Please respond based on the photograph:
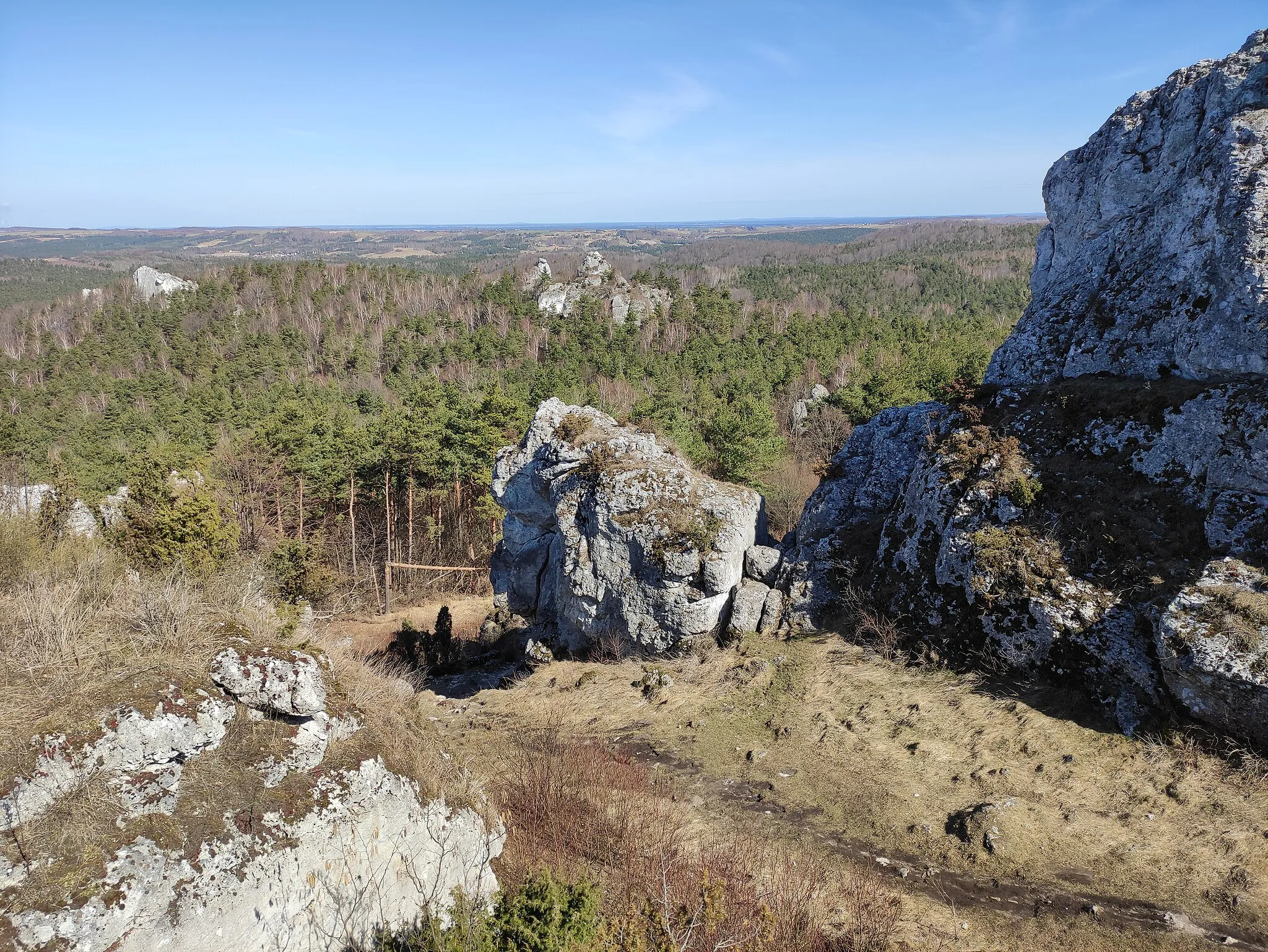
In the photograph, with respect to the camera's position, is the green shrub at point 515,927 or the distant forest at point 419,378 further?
the distant forest at point 419,378

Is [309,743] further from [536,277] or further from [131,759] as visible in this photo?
[536,277]

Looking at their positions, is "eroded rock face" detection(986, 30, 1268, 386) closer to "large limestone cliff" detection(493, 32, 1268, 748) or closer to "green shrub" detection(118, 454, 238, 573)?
"large limestone cliff" detection(493, 32, 1268, 748)

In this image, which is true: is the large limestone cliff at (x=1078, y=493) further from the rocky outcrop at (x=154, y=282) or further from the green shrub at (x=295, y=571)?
the rocky outcrop at (x=154, y=282)

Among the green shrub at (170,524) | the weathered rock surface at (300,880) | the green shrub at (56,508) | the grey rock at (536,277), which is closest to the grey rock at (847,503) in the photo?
the weathered rock surface at (300,880)

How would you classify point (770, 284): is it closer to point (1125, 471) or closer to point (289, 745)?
point (1125, 471)

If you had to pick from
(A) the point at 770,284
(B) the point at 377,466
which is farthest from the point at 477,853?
(A) the point at 770,284
